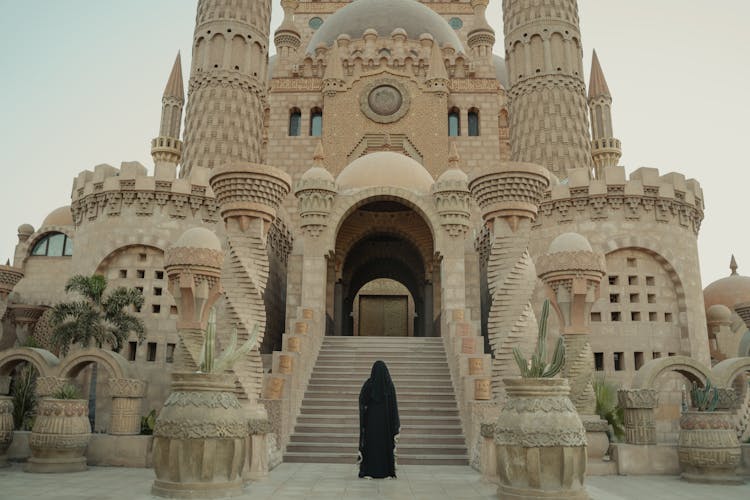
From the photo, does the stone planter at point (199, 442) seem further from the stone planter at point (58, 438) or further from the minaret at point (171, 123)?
the minaret at point (171, 123)

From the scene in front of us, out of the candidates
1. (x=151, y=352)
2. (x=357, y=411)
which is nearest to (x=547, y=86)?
(x=357, y=411)

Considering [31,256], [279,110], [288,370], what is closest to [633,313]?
[288,370]

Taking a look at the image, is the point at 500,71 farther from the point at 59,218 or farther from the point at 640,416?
the point at 640,416

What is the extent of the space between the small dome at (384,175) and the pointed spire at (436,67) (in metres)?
8.88

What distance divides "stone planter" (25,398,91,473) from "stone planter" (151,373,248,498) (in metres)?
3.57

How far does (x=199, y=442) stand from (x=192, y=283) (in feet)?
17.9

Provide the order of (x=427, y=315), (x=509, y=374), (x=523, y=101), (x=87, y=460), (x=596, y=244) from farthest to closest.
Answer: (x=523, y=101), (x=427, y=315), (x=596, y=244), (x=509, y=374), (x=87, y=460)

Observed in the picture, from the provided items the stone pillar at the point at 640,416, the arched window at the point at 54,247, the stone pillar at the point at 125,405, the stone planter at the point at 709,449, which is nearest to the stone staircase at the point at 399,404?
the stone pillar at the point at 125,405

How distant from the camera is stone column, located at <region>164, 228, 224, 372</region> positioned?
11570mm

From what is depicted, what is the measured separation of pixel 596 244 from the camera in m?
16.5

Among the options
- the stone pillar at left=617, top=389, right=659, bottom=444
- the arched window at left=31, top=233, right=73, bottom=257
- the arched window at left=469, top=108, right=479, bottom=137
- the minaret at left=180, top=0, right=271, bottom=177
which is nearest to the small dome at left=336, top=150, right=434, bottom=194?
the stone pillar at left=617, top=389, right=659, bottom=444

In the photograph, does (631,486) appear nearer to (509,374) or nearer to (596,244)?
(509,374)

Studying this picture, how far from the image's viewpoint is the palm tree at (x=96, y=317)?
1533 centimetres

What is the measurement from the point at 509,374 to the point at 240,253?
580 centimetres
